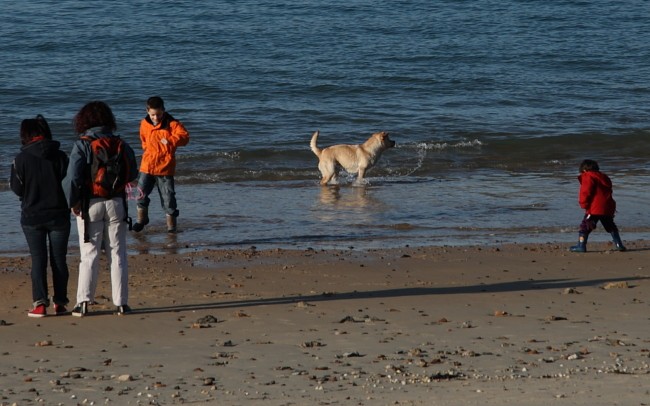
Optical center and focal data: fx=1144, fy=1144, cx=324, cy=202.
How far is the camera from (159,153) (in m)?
11.2

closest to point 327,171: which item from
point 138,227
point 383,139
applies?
point 383,139

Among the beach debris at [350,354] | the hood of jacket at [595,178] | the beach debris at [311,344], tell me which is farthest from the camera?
the hood of jacket at [595,178]

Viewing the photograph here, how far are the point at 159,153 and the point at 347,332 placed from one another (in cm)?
447

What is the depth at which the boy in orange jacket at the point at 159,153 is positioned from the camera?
36.2 ft

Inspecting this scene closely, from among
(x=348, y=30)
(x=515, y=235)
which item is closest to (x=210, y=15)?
(x=348, y=30)

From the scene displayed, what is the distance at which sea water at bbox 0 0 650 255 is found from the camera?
1277 centimetres

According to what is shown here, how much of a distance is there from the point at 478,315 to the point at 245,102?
16872 mm

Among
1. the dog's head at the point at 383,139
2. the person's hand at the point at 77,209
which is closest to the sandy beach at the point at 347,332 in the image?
the person's hand at the point at 77,209

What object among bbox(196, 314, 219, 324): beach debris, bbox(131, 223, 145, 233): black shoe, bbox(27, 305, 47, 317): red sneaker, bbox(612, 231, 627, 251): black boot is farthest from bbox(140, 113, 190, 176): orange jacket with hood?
bbox(612, 231, 627, 251): black boot

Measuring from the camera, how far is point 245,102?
24234mm

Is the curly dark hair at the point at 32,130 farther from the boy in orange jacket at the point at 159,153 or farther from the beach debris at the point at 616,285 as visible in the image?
the beach debris at the point at 616,285

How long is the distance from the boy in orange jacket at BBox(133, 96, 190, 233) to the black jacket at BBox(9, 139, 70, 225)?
3.18 meters

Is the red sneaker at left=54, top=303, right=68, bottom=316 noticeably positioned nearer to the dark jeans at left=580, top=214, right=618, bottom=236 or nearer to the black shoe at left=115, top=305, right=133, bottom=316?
the black shoe at left=115, top=305, right=133, bottom=316

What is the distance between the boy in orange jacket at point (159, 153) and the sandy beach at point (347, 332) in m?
1.16
